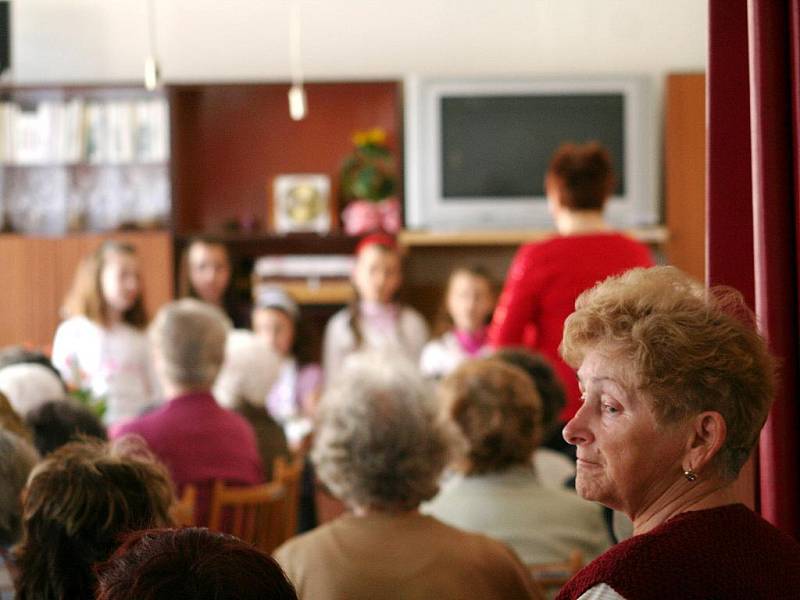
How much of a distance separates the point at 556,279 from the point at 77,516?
76.8 inches

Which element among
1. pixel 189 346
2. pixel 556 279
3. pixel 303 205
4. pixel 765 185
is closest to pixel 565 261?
pixel 556 279

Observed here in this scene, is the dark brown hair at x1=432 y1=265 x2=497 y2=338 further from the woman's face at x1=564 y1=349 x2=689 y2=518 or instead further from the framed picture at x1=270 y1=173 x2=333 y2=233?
the woman's face at x1=564 y1=349 x2=689 y2=518

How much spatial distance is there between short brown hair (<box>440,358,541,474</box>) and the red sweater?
0.69m

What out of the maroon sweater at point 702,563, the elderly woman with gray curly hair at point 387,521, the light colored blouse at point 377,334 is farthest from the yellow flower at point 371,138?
the maroon sweater at point 702,563

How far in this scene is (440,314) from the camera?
5.67 meters

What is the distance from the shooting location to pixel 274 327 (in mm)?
5113

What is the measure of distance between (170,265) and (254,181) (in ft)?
2.23

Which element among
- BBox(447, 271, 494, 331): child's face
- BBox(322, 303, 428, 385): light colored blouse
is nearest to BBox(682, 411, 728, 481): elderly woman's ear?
BBox(447, 271, 494, 331): child's face

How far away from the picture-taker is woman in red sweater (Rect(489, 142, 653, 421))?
3123 mm

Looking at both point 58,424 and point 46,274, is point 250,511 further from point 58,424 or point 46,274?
point 46,274

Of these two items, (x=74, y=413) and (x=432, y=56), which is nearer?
(x=74, y=413)

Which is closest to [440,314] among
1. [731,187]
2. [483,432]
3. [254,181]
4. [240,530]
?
[254,181]

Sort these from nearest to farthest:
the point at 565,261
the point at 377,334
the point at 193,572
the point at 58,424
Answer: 1. the point at 193,572
2. the point at 58,424
3. the point at 565,261
4. the point at 377,334

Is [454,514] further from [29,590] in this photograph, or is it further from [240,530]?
[29,590]
